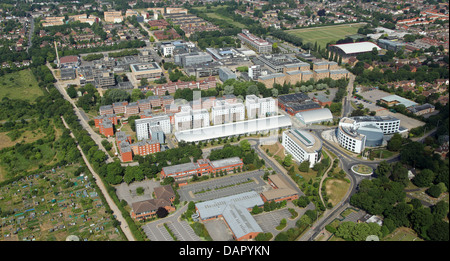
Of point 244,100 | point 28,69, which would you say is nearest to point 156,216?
point 244,100

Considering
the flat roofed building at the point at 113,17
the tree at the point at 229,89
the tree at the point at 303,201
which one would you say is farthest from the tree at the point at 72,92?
the flat roofed building at the point at 113,17

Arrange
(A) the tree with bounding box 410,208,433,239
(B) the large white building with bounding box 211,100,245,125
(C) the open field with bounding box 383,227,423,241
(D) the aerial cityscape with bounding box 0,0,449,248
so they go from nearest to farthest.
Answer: (A) the tree with bounding box 410,208,433,239, (C) the open field with bounding box 383,227,423,241, (D) the aerial cityscape with bounding box 0,0,449,248, (B) the large white building with bounding box 211,100,245,125

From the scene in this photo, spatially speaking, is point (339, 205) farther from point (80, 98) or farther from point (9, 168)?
point (80, 98)

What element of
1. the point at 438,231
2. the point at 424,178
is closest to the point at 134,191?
the point at 438,231

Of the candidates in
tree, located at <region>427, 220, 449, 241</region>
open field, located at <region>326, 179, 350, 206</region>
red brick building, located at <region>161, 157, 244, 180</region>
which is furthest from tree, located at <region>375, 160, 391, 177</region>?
red brick building, located at <region>161, 157, 244, 180</region>

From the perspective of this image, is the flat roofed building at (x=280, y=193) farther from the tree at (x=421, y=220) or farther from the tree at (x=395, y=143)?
the tree at (x=395, y=143)

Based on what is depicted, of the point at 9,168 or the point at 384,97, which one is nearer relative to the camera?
the point at 9,168

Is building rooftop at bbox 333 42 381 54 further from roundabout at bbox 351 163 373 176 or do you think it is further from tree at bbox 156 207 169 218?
tree at bbox 156 207 169 218
